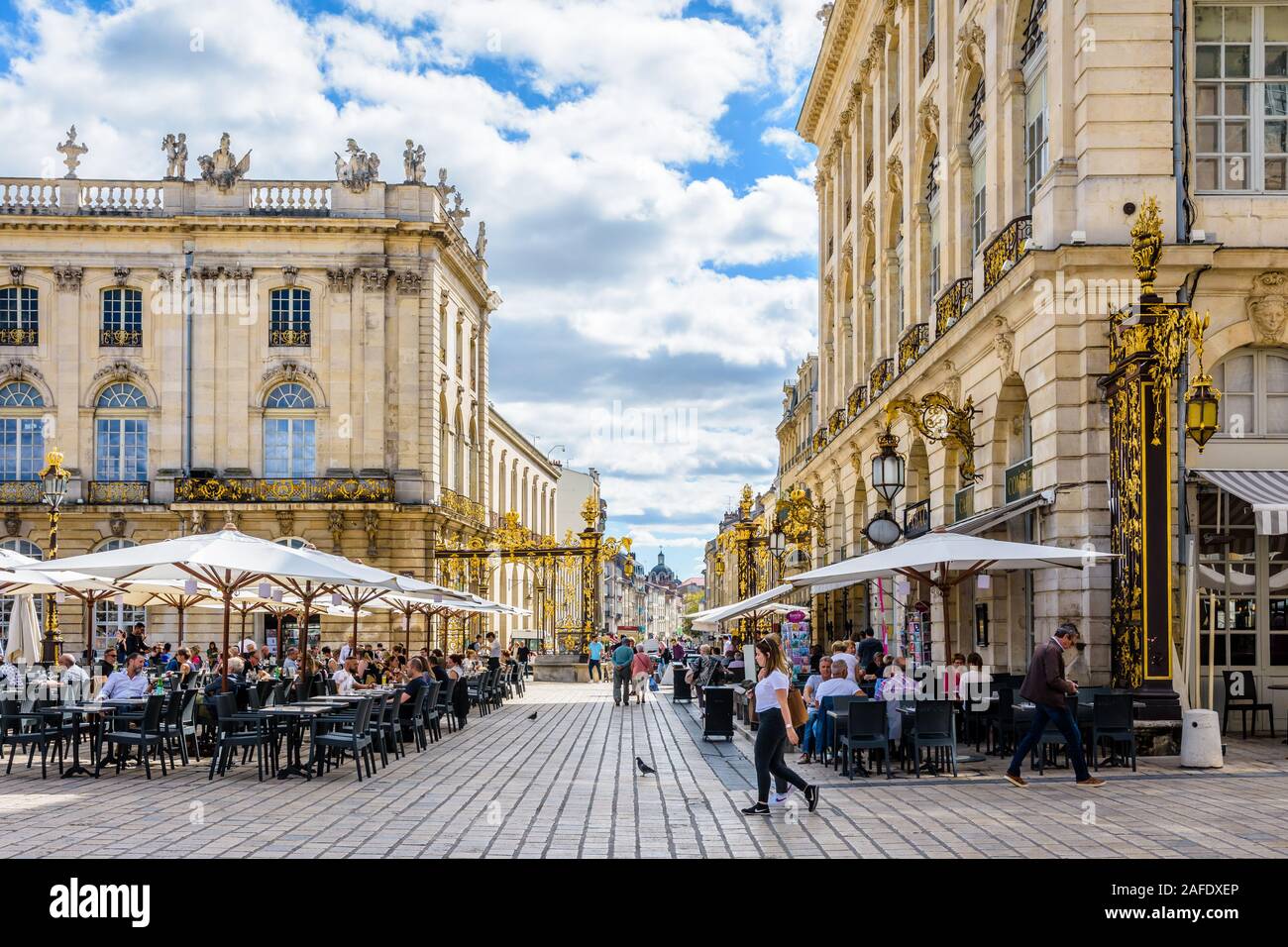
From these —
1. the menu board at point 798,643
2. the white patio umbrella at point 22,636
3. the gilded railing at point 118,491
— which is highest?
the gilded railing at point 118,491

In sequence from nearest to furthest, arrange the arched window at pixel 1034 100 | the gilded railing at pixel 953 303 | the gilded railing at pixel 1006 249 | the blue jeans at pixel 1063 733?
the blue jeans at pixel 1063 733 < the gilded railing at pixel 1006 249 < the arched window at pixel 1034 100 < the gilded railing at pixel 953 303

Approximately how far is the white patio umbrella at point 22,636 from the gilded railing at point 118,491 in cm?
2601

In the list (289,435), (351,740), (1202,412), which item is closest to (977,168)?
(1202,412)

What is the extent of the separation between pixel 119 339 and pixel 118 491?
18.1 feet

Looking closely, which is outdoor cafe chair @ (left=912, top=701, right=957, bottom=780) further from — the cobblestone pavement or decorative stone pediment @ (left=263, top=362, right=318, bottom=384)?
decorative stone pediment @ (left=263, top=362, right=318, bottom=384)

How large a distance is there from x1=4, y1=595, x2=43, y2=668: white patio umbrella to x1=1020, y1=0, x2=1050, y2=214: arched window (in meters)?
18.2

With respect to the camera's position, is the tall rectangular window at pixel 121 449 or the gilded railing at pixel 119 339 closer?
the tall rectangular window at pixel 121 449

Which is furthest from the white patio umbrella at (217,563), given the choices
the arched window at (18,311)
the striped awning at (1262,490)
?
the arched window at (18,311)

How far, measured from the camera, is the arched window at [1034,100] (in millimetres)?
21469

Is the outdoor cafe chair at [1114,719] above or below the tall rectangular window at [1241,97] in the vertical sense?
below

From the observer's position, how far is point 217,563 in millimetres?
16469

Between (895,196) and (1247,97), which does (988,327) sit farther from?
(895,196)

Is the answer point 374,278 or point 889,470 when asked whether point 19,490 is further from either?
point 889,470

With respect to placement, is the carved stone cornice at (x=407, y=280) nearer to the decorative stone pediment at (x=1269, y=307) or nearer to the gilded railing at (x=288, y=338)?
the gilded railing at (x=288, y=338)
